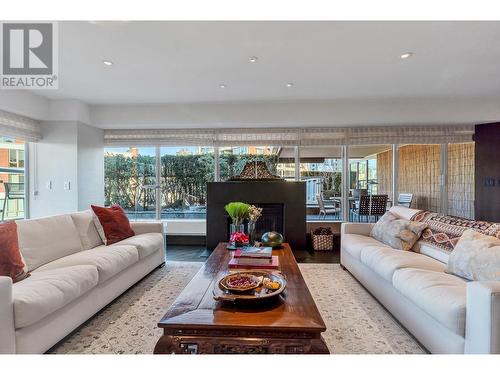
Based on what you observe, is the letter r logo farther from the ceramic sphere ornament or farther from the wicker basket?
the wicker basket

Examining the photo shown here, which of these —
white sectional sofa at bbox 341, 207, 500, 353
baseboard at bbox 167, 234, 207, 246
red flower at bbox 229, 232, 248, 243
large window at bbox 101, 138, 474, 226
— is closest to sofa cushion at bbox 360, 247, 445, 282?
white sectional sofa at bbox 341, 207, 500, 353

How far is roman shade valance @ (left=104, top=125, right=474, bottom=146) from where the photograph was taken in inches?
196

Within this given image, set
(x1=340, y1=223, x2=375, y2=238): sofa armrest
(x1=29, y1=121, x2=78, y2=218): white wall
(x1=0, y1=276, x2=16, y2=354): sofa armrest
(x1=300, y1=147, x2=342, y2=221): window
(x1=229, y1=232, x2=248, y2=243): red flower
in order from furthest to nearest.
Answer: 1. (x1=300, y1=147, x2=342, y2=221): window
2. (x1=29, y1=121, x2=78, y2=218): white wall
3. (x1=340, y1=223, x2=375, y2=238): sofa armrest
4. (x1=229, y1=232, x2=248, y2=243): red flower
5. (x1=0, y1=276, x2=16, y2=354): sofa armrest

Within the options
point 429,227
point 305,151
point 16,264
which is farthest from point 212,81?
point 429,227

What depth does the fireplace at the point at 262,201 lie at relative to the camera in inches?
186

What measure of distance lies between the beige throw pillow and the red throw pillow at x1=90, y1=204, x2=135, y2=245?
10.7 ft

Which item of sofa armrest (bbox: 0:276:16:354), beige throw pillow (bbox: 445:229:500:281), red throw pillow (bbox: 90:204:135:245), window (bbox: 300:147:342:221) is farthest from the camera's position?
window (bbox: 300:147:342:221)

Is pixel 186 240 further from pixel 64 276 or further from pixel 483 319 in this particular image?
pixel 483 319

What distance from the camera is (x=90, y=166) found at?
4891 millimetres

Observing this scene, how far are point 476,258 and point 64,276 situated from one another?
115 inches

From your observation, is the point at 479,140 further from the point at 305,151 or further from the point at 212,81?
the point at 212,81

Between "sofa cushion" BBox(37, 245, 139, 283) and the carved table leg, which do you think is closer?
the carved table leg

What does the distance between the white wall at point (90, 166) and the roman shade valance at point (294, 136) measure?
27 centimetres

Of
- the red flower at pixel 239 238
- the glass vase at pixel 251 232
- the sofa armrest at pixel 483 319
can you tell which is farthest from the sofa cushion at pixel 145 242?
the sofa armrest at pixel 483 319
